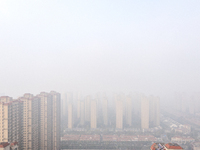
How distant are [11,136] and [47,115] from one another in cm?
144

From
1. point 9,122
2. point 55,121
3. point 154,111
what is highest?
point 9,122

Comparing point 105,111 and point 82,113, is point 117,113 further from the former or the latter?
point 82,113

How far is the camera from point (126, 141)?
5.82 meters

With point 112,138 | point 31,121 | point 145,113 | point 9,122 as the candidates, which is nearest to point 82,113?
point 112,138

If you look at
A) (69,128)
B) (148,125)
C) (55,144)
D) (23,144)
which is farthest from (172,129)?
(23,144)

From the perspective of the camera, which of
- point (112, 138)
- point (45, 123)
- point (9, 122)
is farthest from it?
point (112, 138)

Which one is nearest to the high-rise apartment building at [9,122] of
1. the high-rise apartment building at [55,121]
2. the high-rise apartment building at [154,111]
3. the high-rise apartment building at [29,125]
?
the high-rise apartment building at [29,125]

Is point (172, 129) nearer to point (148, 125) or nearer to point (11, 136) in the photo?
point (148, 125)

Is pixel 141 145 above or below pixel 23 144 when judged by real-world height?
below

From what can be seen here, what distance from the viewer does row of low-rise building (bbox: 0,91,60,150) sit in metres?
2.51

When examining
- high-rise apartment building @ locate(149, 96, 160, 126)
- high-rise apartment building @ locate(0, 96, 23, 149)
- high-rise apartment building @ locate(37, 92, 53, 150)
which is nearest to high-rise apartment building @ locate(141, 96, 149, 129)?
high-rise apartment building @ locate(149, 96, 160, 126)

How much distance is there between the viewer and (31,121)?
3.27m

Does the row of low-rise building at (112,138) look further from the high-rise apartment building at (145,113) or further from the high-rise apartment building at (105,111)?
the high-rise apartment building at (105,111)

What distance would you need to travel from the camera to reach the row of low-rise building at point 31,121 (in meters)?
2.51
